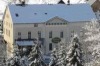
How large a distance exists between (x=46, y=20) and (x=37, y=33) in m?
2.28

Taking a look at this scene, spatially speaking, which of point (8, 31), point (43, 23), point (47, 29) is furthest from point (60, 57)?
point (8, 31)

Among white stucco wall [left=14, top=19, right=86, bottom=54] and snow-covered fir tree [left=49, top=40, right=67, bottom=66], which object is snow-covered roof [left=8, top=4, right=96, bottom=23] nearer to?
white stucco wall [left=14, top=19, right=86, bottom=54]

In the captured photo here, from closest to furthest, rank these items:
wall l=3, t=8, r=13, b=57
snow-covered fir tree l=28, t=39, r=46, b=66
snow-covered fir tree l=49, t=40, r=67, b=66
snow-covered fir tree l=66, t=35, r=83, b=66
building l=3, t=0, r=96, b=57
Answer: snow-covered fir tree l=66, t=35, r=83, b=66 < snow-covered fir tree l=28, t=39, r=46, b=66 < snow-covered fir tree l=49, t=40, r=67, b=66 < building l=3, t=0, r=96, b=57 < wall l=3, t=8, r=13, b=57

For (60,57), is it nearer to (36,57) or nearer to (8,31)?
(36,57)

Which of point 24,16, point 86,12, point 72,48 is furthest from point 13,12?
point 72,48

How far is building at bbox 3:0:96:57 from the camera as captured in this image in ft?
191

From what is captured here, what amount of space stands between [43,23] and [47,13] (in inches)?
89.2

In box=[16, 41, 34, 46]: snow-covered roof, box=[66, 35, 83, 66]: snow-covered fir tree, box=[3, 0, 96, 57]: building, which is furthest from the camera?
box=[3, 0, 96, 57]: building

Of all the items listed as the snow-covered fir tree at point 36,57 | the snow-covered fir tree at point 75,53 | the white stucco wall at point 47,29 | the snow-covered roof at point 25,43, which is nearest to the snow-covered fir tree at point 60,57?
the snow-covered fir tree at point 36,57

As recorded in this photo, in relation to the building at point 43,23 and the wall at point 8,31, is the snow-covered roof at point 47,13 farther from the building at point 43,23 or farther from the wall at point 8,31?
the wall at point 8,31

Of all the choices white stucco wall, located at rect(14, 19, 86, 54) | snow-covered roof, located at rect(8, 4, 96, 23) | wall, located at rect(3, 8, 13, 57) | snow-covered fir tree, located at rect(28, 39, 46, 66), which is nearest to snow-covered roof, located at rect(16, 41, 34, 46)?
Answer: white stucco wall, located at rect(14, 19, 86, 54)

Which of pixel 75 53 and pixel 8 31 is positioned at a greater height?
pixel 8 31

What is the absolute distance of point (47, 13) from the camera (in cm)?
5997

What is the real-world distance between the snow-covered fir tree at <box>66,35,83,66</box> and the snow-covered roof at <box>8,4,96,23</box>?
28.7 m
